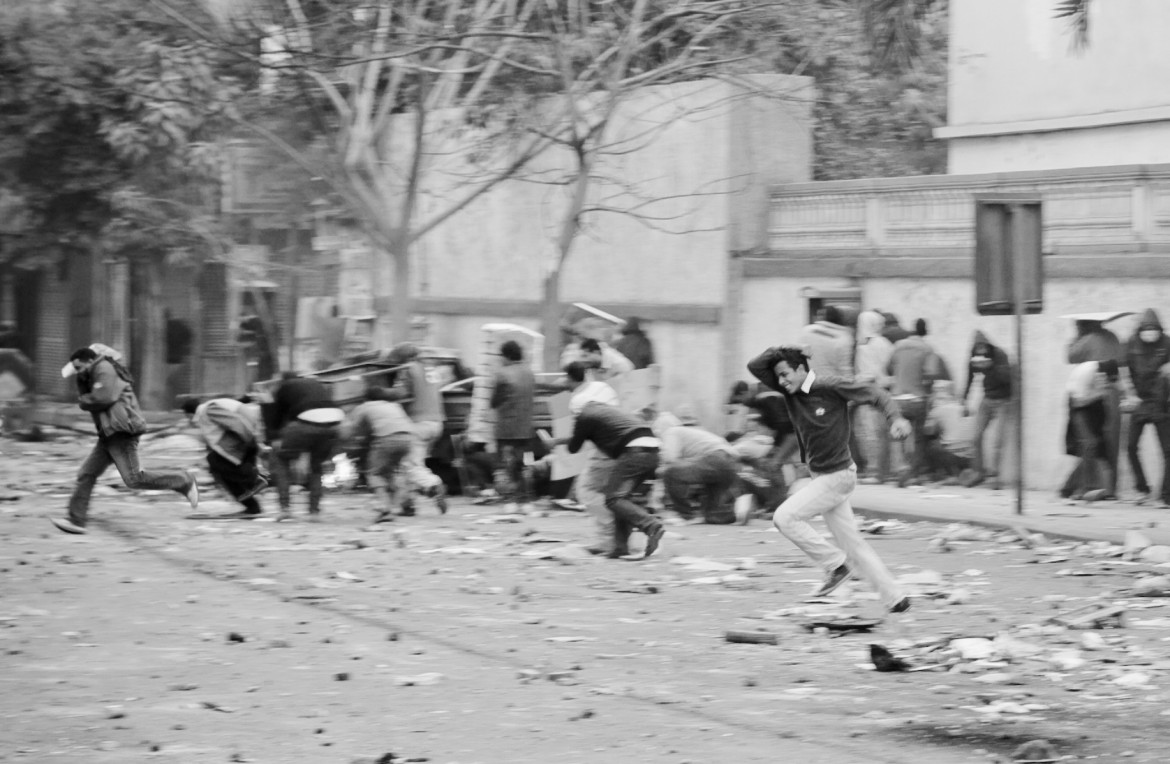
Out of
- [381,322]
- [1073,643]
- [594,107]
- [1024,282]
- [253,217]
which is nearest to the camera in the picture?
[1073,643]

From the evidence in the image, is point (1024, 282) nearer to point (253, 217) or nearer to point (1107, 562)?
point (1107, 562)

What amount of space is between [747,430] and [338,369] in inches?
172

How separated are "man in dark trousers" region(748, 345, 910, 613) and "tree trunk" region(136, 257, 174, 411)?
21644 millimetres

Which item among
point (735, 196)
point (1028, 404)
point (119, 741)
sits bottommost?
point (119, 741)

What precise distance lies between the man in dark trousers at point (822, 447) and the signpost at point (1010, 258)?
473cm

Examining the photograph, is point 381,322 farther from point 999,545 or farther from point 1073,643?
point 1073,643

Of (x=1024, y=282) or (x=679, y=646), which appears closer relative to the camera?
(x=679, y=646)

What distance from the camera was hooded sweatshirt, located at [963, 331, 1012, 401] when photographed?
691 inches

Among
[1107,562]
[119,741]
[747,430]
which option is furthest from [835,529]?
[747,430]

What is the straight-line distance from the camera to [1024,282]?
15.5m

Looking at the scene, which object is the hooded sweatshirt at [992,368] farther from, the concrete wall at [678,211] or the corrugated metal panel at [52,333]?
the corrugated metal panel at [52,333]

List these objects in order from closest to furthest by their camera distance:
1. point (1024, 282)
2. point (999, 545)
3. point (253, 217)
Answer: point (999, 545)
point (1024, 282)
point (253, 217)

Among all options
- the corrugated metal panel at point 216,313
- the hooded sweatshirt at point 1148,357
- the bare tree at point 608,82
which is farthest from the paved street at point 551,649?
the corrugated metal panel at point 216,313

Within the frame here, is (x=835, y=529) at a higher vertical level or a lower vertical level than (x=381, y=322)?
lower
